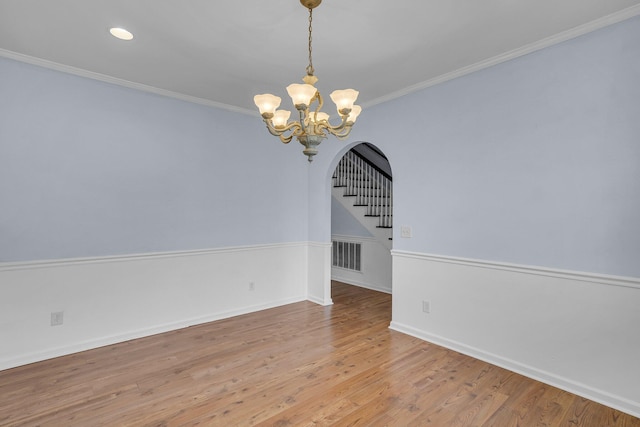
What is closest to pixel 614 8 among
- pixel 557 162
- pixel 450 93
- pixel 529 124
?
pixel 529 124

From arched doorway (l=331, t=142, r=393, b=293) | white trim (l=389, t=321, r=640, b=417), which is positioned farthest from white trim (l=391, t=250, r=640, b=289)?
arched doorway (l=331, t=142, r=393, b=293)

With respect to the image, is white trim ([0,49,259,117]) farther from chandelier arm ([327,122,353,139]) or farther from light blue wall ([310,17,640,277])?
chandelier arm ([327,122,353,139])

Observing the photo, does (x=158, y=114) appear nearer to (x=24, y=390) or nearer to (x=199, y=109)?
(x=199, y=109)

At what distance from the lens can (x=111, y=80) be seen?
10.8 feet

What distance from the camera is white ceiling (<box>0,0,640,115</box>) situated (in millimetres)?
2162

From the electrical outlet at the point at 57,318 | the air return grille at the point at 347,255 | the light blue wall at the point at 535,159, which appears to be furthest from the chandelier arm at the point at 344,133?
the air return grille at the point at 347,255

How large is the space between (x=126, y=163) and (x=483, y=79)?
144 inches

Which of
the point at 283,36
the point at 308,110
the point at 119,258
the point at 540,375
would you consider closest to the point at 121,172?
the point at 119,258

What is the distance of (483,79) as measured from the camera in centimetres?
300

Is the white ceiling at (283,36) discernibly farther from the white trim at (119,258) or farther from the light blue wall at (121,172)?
the white trim at (119,258)

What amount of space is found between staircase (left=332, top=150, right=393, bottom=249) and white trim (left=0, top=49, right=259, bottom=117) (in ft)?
7.43

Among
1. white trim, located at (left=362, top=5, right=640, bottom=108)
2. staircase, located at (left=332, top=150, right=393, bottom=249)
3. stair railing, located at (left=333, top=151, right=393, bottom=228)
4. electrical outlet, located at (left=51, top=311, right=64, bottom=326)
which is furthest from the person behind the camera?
stair railing, located at (left=333, top=151, right=393, bottom=228)

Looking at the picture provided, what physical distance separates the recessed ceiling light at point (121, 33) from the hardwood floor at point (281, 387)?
2.73 m

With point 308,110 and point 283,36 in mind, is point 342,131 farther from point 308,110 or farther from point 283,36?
point 283,36
